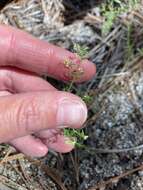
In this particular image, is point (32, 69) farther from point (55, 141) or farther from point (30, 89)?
point (55, 141)

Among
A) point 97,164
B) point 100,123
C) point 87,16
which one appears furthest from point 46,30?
point 97,164

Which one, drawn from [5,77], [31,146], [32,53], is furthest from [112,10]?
[31,146]

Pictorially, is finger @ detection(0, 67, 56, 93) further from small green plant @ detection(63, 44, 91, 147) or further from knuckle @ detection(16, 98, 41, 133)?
knuckle @ detection(16, 98, 41, 133)

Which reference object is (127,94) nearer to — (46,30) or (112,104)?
(112,104)

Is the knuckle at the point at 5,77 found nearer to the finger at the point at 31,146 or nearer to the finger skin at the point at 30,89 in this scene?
the finger skin at the point at 30,89

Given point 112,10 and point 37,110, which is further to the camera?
point 112,10
